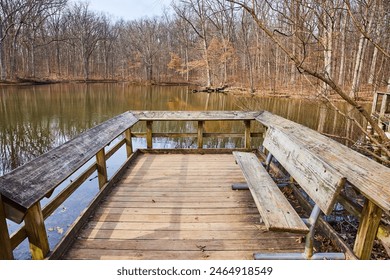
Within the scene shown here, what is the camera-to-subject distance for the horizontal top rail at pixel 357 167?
5.68 feet

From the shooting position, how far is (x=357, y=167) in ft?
7.15

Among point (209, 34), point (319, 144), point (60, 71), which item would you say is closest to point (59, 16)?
point (60, 71)

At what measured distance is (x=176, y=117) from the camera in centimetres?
523

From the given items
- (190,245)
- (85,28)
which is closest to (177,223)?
(190,245)

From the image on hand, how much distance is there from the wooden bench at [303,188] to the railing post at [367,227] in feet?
0.66

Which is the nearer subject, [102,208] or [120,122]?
[102,208]

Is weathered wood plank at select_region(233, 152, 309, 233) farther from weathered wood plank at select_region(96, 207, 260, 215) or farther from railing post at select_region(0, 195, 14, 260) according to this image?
railing post at select_region(0, 195, 14, 260)

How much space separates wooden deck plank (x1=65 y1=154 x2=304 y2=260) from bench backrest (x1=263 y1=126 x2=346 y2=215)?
684mm

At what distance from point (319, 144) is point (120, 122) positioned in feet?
9.62

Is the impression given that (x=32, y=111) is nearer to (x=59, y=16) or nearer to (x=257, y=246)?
(x=257, y=246)

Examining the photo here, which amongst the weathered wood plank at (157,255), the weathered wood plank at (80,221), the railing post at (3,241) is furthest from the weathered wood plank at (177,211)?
the railing post at (3,241)

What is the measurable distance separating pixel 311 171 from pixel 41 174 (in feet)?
6.93

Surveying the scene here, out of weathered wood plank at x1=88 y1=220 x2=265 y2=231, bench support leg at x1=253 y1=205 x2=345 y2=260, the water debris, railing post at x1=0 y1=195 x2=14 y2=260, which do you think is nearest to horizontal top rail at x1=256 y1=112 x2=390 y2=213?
bench support leg at x1=253 y1=205 x2=345 y2=260
